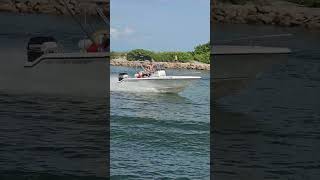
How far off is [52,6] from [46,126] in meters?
0.96

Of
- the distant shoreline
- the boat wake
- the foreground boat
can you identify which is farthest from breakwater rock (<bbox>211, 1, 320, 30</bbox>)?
the boat wake

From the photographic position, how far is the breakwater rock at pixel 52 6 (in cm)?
395

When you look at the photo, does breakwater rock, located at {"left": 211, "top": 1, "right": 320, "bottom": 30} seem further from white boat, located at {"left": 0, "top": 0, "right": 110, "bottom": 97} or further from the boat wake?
the boat wake

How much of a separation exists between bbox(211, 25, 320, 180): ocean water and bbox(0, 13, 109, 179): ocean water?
3.28ft

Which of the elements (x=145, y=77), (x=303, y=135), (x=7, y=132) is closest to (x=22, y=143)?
(x=7, y=132)

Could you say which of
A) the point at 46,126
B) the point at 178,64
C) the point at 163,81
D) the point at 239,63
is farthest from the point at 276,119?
the point at 46,126

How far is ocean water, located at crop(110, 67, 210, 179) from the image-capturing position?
4.92m

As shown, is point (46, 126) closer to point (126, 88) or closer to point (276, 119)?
point (126, 88)

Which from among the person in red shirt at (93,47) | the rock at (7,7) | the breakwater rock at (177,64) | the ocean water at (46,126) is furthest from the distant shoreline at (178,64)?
the rock at (7,7)

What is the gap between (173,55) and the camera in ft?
16.4

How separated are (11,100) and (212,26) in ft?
5.57

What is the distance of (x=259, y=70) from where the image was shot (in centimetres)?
409

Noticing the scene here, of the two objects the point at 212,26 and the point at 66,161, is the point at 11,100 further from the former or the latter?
the point at 212,26

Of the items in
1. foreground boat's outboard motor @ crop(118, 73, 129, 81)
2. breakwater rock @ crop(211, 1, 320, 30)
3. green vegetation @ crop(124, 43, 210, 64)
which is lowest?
foreground boat's outboard motor @ crop(118, 73, 129, 81)
